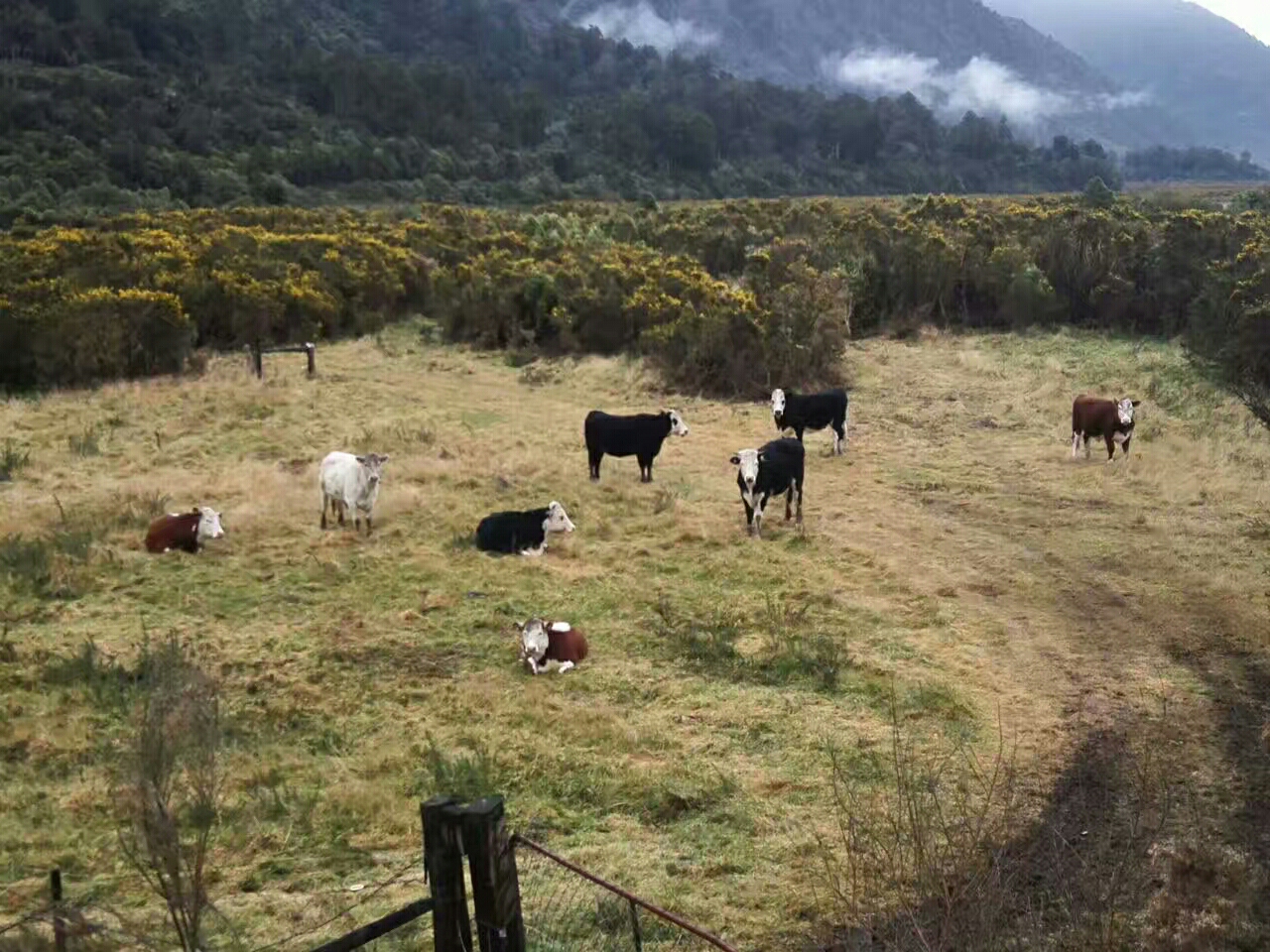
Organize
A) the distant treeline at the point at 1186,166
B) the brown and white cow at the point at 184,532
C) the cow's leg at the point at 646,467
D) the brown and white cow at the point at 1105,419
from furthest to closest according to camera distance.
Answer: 1. the distant treeline at the point at 1186,166
2. the brown and white cow at the point at 1105,419
3. the cow's leg at the point at 646,467
4. the brown and white cow at the point at 184,532

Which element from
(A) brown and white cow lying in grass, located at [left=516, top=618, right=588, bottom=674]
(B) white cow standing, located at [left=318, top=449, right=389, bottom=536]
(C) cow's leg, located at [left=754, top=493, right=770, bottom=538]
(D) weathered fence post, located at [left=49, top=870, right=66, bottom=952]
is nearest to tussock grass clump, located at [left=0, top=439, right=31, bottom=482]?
(B) white cow standing, located at [left=318, top=449, right=389, bottom=536]

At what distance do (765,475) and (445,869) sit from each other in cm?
964

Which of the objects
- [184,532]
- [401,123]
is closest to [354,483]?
[184,532]

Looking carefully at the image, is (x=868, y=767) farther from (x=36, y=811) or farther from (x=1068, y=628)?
(x=36, y=811)

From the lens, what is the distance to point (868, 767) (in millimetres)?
7641

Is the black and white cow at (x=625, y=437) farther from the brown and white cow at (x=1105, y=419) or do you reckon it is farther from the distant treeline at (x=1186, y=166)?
the distant treeline at (x=1186, y=166)

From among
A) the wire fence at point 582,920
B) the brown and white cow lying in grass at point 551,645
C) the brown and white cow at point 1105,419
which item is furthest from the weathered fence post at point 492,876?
the brown and white cow at point 1105,419

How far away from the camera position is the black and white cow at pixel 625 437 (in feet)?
51.3

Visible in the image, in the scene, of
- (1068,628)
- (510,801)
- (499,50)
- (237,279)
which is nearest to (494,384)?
(237,279)

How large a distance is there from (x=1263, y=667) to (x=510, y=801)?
696 cm

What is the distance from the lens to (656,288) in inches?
1049

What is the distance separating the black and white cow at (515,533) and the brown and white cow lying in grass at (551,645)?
2.80 meters

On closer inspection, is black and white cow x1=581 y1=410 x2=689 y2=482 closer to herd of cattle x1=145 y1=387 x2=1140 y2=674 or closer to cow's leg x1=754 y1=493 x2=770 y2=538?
herd of cattle x1=145 y1=387 x2=1140 y2=674

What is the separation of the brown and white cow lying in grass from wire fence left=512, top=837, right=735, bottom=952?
2.89 meters
